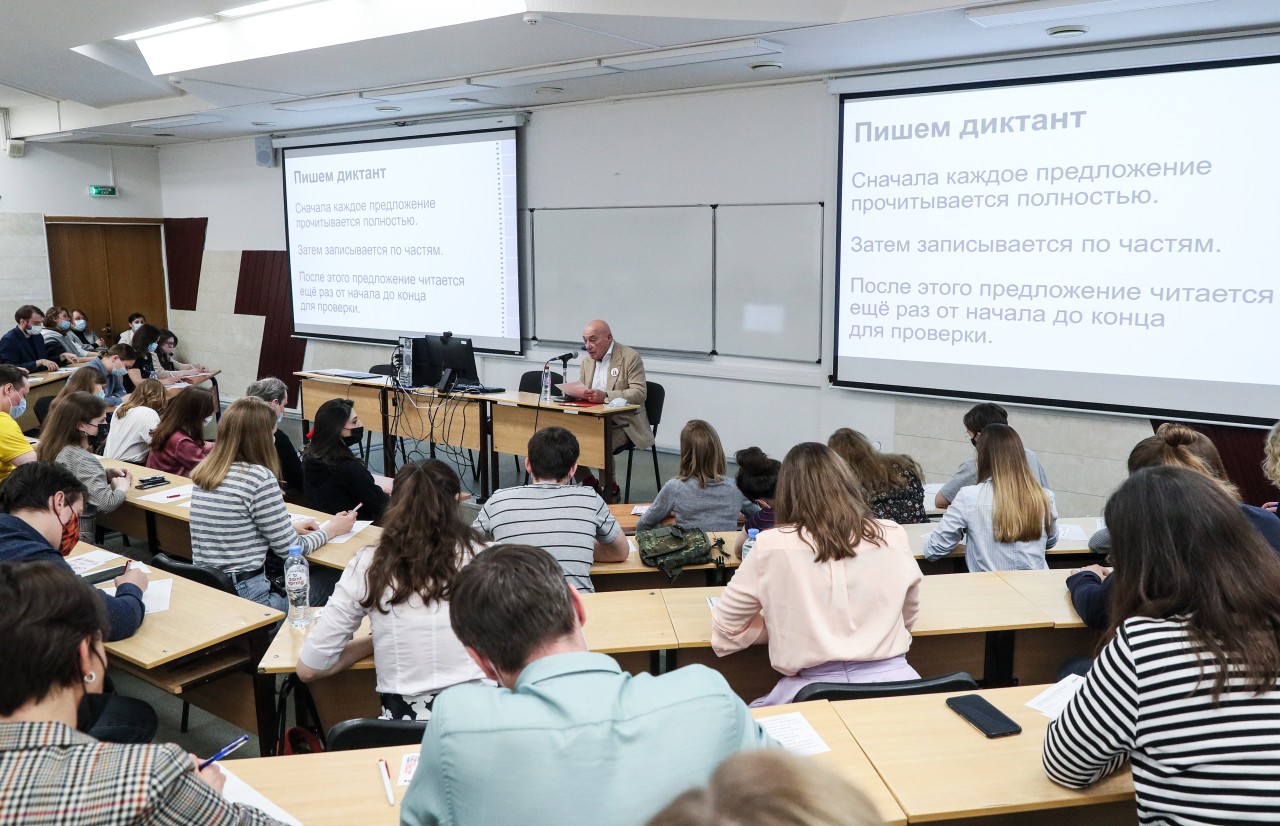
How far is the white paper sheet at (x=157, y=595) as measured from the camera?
3105mm

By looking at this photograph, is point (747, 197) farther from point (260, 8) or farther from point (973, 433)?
point (260, 8)

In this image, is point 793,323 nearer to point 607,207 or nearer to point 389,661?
point 607,207

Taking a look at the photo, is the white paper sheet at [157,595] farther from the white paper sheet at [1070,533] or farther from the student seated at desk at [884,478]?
the white paper sheet at [1070,533]

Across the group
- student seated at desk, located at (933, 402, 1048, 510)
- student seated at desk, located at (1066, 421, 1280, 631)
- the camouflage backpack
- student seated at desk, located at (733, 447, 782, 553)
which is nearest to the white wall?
student seated at desk, located at (933, 402, 1048, 510)

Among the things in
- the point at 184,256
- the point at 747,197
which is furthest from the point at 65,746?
the point at 184,256

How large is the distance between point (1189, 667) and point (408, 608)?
6.13 feet

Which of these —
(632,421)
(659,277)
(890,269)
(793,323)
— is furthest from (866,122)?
(632,421)

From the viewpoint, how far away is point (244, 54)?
6668 mm

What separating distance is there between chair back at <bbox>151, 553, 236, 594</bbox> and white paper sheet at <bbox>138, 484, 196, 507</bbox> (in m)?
1.03

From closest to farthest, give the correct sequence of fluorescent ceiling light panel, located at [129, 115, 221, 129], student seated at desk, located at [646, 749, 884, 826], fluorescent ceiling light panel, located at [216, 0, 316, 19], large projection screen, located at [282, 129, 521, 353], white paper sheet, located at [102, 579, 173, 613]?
student seated at desk, located at [646, 749, 884, 826], white paper sheet, located at [102, 579, 173, 613], fluorescent ceiling light panel, located at [216, 0, 316, 19], large projection screen, located at [282, 129, 521, 353], fluorescent ceiling light panel, located at [129, 115, 221, 129]

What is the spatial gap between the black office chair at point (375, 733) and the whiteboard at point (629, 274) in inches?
225

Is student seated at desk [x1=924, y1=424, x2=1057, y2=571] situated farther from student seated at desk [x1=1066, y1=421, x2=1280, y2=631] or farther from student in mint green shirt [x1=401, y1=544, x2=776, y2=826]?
student in mint green shirt [x1=401, y1=544, x2=776, y2=826]

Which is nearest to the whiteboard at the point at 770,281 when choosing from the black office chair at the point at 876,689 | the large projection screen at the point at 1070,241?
the large projection screen at the point at 1070,241

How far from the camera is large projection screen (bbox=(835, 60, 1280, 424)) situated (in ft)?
17.2
